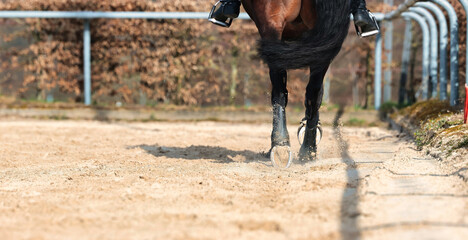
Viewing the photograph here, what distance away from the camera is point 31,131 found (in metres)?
8.78

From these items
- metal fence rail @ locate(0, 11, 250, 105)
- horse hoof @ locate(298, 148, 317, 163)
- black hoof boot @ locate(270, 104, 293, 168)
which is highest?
metal fence rail @ locate(0, 11, 250, 105)

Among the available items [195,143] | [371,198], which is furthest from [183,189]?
[195,143]

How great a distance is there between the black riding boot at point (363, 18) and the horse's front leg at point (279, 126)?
0.75 metres

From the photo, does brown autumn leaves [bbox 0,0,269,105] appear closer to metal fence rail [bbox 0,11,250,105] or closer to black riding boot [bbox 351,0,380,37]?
metal fence rail [bbox 0,11,250,105]

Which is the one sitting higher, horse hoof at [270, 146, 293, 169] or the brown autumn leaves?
the brown autumn leaves

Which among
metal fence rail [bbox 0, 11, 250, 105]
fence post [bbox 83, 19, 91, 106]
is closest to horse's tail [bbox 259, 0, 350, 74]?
metal fence rail [bbox 0, 11, 250, 105]

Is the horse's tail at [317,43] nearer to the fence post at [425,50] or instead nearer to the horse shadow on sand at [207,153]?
the horse shadow on sand at [207,153]

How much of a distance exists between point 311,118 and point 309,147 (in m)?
0.27

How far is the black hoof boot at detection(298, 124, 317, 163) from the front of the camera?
18.5 feet

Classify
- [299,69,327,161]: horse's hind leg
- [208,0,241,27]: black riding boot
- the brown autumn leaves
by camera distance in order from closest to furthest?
[208,0,241,27]: black riding boot, [299,69,327,161]: horse's hind leg, the brown autumn leaves

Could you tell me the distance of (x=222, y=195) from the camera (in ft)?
12.2

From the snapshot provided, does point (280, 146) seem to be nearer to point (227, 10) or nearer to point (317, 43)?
point (317, 43)

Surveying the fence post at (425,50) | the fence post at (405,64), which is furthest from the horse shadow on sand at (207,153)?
the fence post at (405,64)

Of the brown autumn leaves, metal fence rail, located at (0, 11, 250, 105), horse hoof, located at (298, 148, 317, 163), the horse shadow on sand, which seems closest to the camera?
horse hoof, located at (298, 148, 317, 163)
